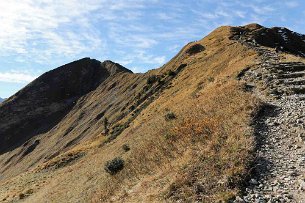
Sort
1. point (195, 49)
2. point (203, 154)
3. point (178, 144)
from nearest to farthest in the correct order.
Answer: point (203, 154) < point (178, 144) < point (195, 49)

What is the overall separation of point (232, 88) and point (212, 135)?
32.8 feet

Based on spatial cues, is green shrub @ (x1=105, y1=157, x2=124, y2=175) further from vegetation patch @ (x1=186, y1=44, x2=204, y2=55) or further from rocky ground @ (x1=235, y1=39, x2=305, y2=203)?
vegetation patch @ (x1=186, y1=44, x2=204, y2=55)

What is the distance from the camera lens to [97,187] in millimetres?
33062

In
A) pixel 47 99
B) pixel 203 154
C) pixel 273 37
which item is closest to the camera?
pixel 203 154

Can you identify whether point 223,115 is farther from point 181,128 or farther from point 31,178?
point 31,178

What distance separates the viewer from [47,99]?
154 m

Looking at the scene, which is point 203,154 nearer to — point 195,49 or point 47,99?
point 195,49

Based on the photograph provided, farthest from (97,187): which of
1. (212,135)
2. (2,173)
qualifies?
(2,173)

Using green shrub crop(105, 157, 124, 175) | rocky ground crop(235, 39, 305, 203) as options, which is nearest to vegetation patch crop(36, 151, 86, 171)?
green shrub crop(105, 157, 124, 175)

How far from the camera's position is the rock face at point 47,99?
138 metres

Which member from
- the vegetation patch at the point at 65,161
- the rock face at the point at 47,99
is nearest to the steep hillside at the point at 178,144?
the vegetation patch at the point at 65,161

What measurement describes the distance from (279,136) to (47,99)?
13971 cm

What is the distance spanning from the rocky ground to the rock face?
105 m

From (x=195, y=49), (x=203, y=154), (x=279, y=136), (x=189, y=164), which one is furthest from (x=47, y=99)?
(x=279, y=136)
